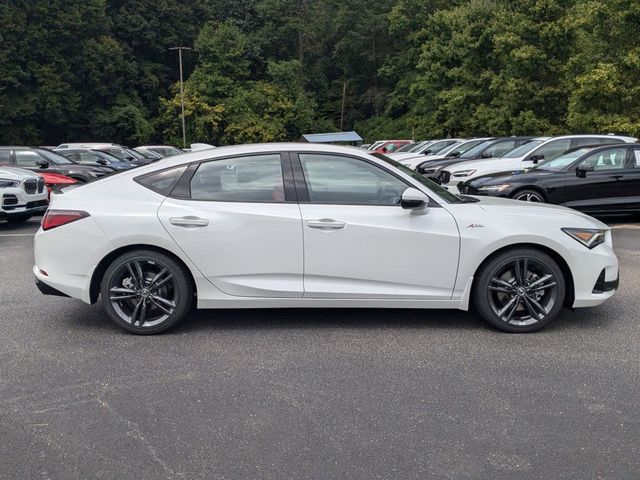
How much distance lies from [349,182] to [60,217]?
2338mm

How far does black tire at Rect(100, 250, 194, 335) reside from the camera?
196 inches

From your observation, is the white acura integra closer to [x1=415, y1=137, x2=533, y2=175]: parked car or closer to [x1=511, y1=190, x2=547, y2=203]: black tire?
[x1=511, y1=190, x2=547, y2=203]: black tire

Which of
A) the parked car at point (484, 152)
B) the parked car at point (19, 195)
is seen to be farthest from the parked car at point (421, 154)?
the parked car at point (19, 195)

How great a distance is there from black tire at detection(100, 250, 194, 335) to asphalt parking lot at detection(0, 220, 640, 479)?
0.14m

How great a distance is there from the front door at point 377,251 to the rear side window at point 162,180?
3.58ft

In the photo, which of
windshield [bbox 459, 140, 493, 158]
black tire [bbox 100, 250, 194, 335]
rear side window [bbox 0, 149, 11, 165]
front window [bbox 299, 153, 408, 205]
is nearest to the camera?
black tire [bbox 100, 250, 194, 335]

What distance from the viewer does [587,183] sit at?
35.6 ft

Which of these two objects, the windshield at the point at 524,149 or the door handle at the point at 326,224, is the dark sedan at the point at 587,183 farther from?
the door handle at the point at 326,224

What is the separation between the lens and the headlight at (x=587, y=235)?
16.6 feet

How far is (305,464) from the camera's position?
311cm

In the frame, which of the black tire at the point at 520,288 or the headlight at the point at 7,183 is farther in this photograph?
the headlight at the point at 7,183

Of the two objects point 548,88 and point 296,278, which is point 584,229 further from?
point 548,88

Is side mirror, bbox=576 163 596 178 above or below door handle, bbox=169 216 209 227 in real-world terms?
above

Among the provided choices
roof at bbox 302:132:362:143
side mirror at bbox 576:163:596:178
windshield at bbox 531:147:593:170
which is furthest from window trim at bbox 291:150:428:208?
roof at bbox 302:132:362:143
